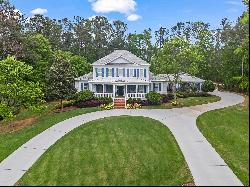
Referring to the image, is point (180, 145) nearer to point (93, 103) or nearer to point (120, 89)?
point (93, 103)

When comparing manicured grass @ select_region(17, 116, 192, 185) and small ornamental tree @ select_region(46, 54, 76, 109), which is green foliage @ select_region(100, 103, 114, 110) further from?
manicured grass @ select_region(17, 116, 192, 185)

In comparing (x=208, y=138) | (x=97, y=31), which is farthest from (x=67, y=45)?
(x=208, y=138)

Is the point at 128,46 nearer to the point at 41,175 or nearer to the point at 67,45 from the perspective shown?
the point at 67,45

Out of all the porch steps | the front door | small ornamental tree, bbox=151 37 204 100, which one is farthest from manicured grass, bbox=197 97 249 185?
the front door

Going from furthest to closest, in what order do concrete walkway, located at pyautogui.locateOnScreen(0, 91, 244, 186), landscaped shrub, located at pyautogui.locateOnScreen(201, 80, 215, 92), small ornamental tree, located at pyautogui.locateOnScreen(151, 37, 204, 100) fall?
1. landscaped shrub, located at pyautogui.locateOnScreen(201, 80, 215, 92)
2. small ornamental tree, located at pyautogui.locateOnScreen(151, 37, 204, 100)
3. concrete walkway, located at pyautogui.locateOnScreen(0, 91, 244, 186)

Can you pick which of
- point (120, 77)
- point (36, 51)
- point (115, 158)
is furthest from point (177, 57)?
point (115, 158)
